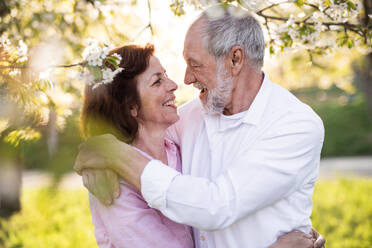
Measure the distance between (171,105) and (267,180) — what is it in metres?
0.91

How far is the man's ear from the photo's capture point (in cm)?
248

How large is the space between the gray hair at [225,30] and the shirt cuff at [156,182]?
90cm

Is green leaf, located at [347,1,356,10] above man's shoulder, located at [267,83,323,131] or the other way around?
above

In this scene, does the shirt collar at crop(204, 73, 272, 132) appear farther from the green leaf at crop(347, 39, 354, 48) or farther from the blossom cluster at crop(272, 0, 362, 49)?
the green leaf at crop(347, 39, 354, 48)

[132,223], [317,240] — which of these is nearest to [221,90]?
[132,223]

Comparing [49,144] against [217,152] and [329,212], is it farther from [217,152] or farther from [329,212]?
[329,212]

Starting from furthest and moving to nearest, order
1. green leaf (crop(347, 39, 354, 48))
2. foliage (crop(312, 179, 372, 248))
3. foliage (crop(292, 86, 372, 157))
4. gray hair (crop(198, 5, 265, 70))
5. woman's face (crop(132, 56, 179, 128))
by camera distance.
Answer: foliage (crop(292, 86, 372, 157)) → foliage (crop(312, 179, 372, 248)) → green leaf (crop(347, 39, 354, 48)) → woman's face (crop(132, 56, 179, 128)) → gray hair (crop(198, 5, 265, 70))

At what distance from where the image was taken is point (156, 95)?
8.45 feet

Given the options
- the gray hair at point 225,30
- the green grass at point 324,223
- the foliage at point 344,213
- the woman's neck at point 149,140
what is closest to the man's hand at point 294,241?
the woman's neck at point 149,140

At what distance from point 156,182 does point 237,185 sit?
39 cm

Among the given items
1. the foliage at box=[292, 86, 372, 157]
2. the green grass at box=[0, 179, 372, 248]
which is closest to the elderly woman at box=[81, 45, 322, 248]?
the green grass at box=[0, 179, 372, 248]

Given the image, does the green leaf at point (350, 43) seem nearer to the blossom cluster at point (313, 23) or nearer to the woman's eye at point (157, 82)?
the blossom cluster at point (313, 23)

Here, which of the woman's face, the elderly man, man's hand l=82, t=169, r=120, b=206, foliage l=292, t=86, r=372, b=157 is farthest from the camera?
foliage l=292, t=86, r=372, b=157

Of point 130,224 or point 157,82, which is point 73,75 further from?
point 130,224
